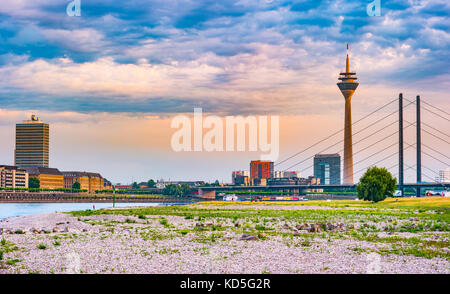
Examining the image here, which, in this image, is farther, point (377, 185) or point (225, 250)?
point (377, 185)

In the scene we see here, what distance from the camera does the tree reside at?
114 meters

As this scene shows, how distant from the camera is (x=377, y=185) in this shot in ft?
373

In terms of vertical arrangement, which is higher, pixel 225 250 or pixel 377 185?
pixel 377 185

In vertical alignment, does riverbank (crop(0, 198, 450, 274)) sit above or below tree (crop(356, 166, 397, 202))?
below

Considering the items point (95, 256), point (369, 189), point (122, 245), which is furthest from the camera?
point (369, 189)

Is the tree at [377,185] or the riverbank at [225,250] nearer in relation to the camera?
the riverbank at [225,250]

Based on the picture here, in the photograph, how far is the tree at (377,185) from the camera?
113875 mm

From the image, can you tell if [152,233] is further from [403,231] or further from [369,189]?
[369,189]

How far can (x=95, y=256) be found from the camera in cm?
2616

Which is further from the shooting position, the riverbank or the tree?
the tree

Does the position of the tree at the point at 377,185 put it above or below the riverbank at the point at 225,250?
above
